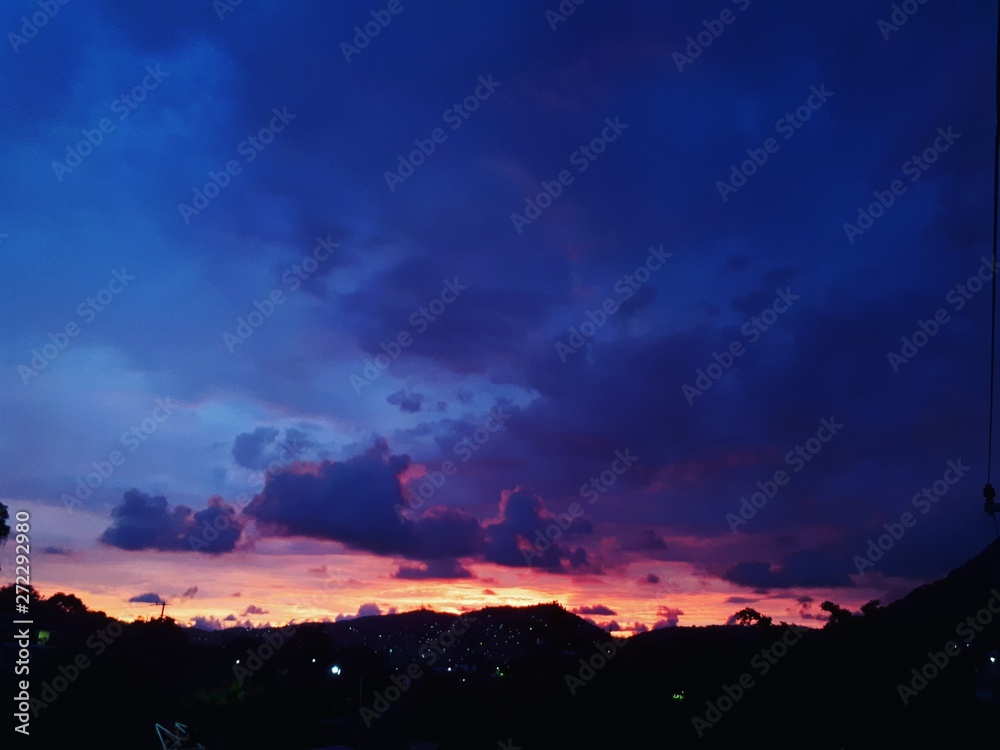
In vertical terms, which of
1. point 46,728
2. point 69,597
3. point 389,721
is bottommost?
point 389,721

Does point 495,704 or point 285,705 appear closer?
point 495,704

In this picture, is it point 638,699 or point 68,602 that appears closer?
point 638,699

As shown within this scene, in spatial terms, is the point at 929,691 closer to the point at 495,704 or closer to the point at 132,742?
the point at 495,704

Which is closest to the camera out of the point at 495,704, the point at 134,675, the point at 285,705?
the point at 134,675

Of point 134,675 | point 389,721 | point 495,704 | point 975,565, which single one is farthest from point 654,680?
point 975,565

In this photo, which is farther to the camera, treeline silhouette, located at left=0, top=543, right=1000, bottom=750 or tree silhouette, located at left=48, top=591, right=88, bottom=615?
tree silhouette, located at left=48, top=591, right=88, bottom=615

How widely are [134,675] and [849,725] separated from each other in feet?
107

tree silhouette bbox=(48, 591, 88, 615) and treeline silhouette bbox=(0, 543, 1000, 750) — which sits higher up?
tree silhouette bbox=(48, 591, 88, 615)

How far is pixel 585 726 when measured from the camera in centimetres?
2966

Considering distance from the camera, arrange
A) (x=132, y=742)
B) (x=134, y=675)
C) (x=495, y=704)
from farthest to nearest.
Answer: (x=495, y=704) < (x=134, y=675) < (x=132, y=742)

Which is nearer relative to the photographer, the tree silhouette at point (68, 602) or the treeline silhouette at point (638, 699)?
the treeline silhouette at point (638, 699)

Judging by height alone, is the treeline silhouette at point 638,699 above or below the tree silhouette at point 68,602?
below

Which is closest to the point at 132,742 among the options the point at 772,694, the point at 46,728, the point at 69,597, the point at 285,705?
the point at 46,728

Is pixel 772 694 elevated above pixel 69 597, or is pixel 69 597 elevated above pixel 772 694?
pixel 69 597
